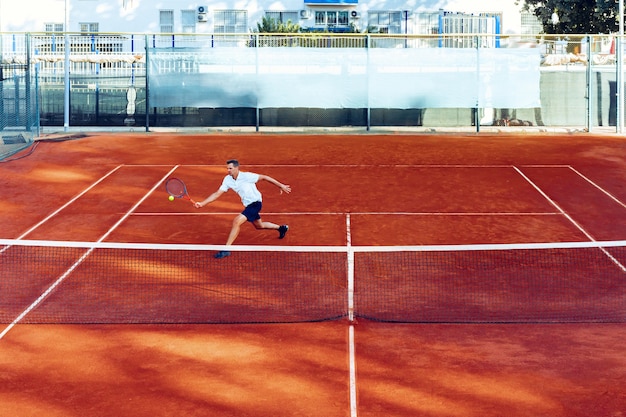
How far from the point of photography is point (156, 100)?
26.5 meters

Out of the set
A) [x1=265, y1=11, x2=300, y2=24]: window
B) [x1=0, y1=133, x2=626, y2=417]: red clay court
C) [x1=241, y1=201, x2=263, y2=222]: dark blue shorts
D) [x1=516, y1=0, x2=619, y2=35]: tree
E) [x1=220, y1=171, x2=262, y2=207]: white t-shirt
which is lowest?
[x1=0, y1=133, x2=626, y2=417]: red clay court

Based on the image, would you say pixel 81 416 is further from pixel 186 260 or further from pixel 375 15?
pixel 375 15

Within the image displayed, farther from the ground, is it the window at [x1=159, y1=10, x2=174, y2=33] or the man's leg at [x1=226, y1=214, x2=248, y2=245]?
the window at [x1=159, y1=10, x2=174, y2=33]

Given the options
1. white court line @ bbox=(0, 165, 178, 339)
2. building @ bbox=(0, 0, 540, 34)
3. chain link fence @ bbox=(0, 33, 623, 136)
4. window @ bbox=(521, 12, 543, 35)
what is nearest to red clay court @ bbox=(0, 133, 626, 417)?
white court line @ bbox=(0, 165, 178, 339)

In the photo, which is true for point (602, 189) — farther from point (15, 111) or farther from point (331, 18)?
point (331, 18)

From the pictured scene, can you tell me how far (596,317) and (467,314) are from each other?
1563 mm

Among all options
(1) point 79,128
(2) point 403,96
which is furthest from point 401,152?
(1) point 79,128

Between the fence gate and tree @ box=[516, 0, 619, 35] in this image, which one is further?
tree @ box=[516, 0, 619, 35]

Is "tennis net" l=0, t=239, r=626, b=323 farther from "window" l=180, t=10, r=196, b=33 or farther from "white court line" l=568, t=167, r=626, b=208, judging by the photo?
"window" l=180, t=10, r=196, b=33

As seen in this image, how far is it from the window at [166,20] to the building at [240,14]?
0.05 m

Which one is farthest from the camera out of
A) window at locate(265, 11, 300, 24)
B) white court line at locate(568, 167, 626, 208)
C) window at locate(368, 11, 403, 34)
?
window at locate(265, 11, 300, 24)

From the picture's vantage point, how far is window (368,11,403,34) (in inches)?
1829

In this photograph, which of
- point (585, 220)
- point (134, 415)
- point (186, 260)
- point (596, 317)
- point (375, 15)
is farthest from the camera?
point (375, 15)

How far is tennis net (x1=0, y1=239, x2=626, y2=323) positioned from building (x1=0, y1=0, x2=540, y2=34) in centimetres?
3361
